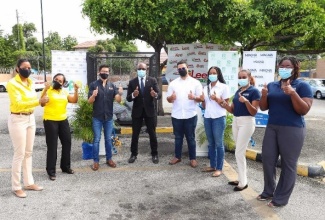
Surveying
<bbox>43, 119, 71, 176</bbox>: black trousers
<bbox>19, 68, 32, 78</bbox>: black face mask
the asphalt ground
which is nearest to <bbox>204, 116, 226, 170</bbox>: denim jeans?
the asphalt ground

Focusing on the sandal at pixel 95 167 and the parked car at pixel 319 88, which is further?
the parked car at pixel 319 88

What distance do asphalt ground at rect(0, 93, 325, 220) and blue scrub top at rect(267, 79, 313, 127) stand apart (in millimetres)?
1123

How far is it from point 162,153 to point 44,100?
297 cm

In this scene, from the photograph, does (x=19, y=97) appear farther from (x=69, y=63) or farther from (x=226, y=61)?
(x=226, y=61)

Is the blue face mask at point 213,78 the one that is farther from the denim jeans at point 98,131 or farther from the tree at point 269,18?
the tree at point 269,18

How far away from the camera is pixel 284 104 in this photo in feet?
12.6

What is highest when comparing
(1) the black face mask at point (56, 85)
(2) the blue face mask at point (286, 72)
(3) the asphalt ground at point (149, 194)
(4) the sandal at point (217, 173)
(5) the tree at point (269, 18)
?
(5) the tree at point (269, 18)

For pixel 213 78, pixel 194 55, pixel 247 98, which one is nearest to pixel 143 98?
pixel 213 78

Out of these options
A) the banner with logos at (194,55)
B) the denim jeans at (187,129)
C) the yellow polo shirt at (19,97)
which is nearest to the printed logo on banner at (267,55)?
the banner with logos at (194,55)

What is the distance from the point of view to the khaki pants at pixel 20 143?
13.8ft

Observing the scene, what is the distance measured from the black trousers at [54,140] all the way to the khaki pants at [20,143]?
448mm

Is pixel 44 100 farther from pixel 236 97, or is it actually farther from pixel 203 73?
pixel 203 73

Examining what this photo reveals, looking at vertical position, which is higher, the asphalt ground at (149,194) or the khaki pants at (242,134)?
the khaki pants at (242,134)

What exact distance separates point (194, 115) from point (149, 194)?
1.73 metres
